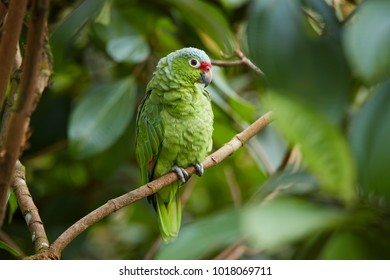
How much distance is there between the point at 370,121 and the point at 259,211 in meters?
0.10

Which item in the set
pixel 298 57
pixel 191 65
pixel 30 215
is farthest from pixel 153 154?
pixel 298 57

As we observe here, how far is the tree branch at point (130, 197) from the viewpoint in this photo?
31.5 inches

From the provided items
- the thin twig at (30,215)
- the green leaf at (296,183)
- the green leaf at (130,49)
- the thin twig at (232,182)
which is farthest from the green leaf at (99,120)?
the green leaf at (296,183)

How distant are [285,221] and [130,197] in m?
0.46

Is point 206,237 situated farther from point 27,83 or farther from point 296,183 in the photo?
point 27,83

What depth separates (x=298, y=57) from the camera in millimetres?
423

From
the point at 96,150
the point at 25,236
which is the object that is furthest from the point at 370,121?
the point at 25,236

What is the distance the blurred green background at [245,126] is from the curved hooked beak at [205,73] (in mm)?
48

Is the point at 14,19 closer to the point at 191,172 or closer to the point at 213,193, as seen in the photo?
the point at 191,172

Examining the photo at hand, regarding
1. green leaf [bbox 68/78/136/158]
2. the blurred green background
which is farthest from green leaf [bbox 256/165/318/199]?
green leaf [bbox 68/78/136/158]

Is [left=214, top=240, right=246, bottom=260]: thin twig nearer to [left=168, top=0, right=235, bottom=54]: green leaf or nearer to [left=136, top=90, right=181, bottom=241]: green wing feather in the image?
[left=136, top=90, right=181, bottom=241]: green wing feather

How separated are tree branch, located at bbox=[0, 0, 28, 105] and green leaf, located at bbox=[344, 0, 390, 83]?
294 mm

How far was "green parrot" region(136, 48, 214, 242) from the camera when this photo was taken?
3.49 feet

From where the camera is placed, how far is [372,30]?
0.39 meters
